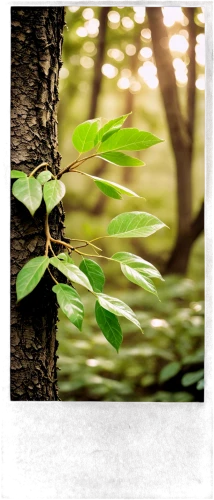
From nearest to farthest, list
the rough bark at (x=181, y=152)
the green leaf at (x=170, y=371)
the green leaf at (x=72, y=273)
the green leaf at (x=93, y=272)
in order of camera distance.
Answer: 1. the green leaf at (x=72, y=273)
2. the green leaf at (x=93, y=272)
3. the green leaf at (x=170, y=371)
4. the rough bark at (x=181, y=152)

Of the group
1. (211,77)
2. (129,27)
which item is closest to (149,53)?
(129,27)

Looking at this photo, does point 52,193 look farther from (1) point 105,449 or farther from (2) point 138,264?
(1) point 105,449

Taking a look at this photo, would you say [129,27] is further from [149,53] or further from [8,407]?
[8,407]

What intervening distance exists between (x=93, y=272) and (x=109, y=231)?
0.25ft

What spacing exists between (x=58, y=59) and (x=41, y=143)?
0.16m

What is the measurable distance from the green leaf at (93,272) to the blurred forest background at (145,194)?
1.80 feet

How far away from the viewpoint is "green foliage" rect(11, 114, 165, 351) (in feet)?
2.05

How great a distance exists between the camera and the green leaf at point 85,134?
26.3 inches

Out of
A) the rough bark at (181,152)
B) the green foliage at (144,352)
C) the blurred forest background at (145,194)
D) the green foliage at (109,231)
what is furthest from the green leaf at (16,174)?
the rough bark at (181,152)

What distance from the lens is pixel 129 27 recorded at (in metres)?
1.57

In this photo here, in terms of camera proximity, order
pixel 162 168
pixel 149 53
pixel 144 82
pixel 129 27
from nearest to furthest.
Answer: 1. pixel 129 27
2. pixel 149 53
3. pixel 144 82
4. pixel 162 168

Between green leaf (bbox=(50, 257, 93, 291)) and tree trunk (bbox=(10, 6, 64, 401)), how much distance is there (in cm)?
7

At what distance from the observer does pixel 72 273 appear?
0.62 meters

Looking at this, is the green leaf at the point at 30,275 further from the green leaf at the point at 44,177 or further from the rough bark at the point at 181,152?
the rough bark at the point at 181,152
